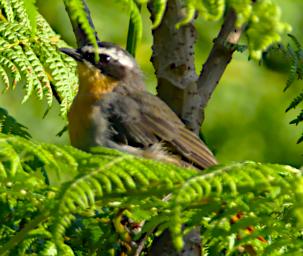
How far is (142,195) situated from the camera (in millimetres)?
2467

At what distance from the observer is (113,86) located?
472 cm

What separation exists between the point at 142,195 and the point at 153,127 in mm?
1803

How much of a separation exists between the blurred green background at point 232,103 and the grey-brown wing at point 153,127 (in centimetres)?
248

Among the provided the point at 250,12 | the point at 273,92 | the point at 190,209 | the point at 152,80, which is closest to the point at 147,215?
the point at 190,209

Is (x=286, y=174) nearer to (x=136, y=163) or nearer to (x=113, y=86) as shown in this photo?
(x=136, y=163)

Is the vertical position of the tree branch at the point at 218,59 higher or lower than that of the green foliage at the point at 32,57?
higher

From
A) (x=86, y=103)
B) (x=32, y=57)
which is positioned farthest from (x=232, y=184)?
(x=86, y=103)

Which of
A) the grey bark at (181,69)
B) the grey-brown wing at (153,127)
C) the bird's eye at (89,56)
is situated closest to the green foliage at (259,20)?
the grey bark at (181,69)

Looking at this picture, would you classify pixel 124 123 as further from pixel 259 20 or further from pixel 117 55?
pixel 259 20

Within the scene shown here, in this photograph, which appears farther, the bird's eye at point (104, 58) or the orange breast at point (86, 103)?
the bird's eye at point (104, 58)

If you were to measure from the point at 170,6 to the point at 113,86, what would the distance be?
1.35 m

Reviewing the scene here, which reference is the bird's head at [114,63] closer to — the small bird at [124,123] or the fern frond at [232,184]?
the small bird at [124,123]

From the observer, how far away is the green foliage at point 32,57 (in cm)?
366

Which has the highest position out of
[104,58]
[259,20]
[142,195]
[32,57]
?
[259,20]
